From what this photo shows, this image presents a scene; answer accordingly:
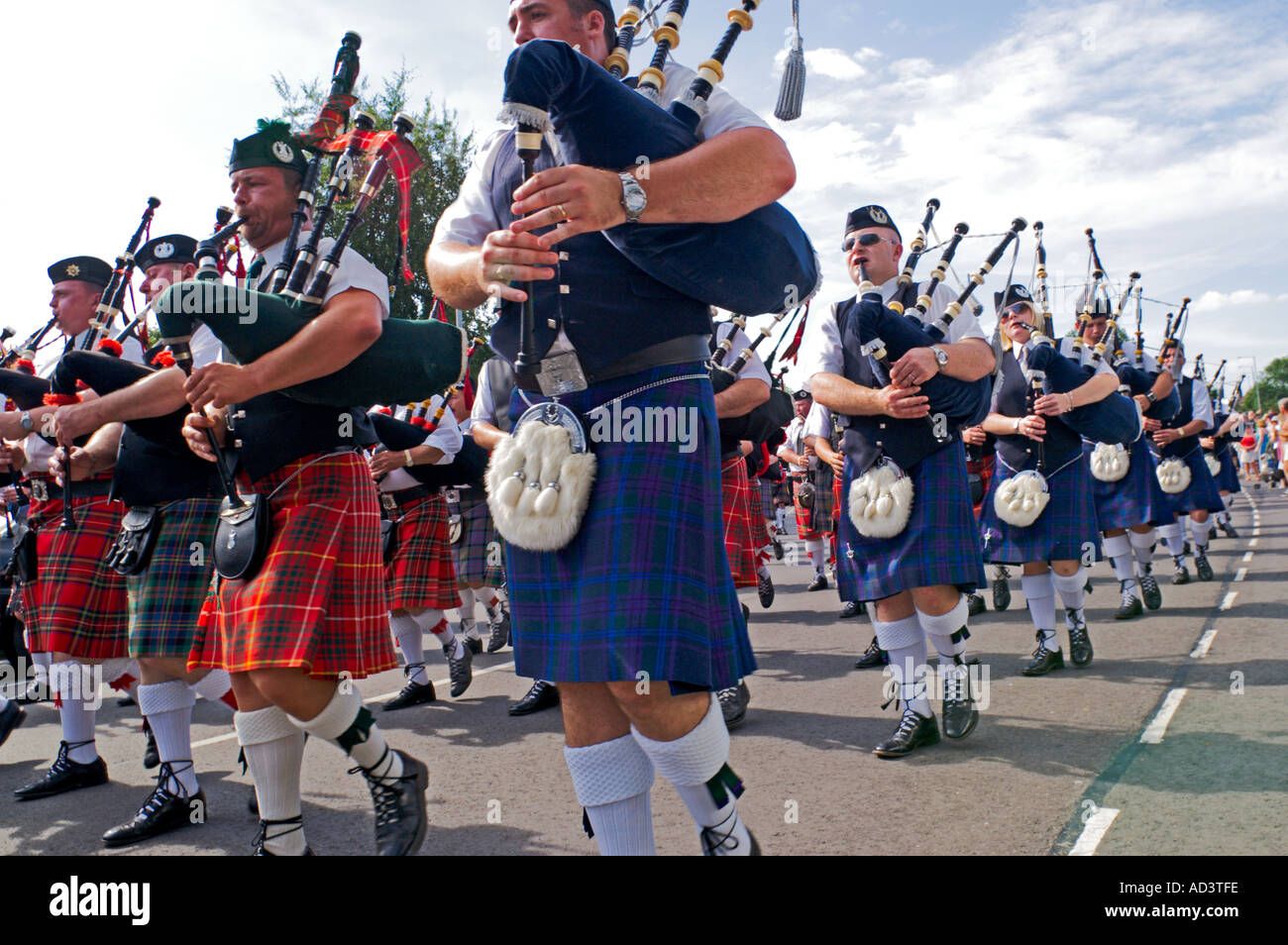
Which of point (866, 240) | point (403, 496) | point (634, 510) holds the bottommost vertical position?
point (634, 510)

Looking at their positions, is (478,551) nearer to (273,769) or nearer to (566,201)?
(273,769)

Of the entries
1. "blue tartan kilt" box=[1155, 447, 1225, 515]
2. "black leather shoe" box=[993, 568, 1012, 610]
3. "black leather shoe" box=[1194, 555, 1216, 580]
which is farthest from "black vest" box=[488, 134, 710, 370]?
"black leather shoe" box=[1194, 555, 1216, 580]

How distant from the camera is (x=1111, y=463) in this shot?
695 centimetres

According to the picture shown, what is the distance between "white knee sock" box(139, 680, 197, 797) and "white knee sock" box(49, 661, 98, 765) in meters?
0.74

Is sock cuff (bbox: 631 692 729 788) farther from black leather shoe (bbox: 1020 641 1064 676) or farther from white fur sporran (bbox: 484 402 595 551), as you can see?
black leather shoe (bbox: 1020 641 1064 676)

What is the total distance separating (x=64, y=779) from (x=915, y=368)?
375 cm

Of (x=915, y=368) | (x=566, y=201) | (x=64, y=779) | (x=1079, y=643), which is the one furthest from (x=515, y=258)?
(x=1079, y=643)

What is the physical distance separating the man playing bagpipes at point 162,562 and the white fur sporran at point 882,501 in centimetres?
241

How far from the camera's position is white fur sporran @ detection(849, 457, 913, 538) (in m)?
3.52

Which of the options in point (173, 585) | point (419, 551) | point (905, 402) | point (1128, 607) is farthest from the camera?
point (1128, 607)

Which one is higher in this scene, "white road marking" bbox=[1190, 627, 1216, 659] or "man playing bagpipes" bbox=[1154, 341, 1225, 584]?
"man playing bagpipes" bbox=[1154, 341, 1225, 584]

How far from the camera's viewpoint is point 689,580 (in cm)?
171
